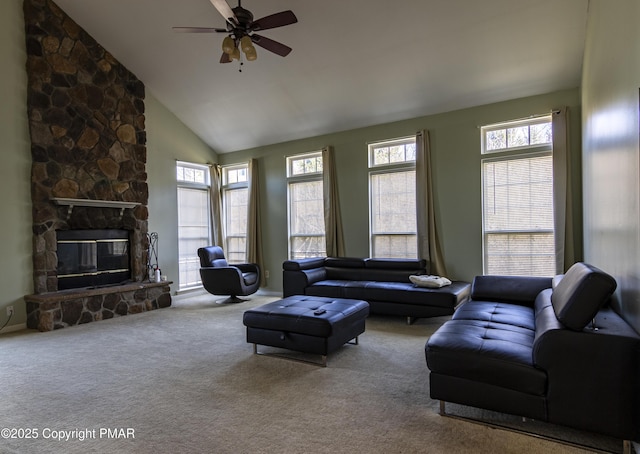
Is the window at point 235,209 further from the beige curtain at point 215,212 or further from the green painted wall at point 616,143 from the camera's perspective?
the green painted wall at point 616,143

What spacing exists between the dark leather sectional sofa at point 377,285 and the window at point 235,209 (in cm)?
228

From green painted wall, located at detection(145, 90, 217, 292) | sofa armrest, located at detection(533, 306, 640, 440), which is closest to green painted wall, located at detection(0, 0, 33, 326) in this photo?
green painted wall, located at detection(145, 90, 217, 292)

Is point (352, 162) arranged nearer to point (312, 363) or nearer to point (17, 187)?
point (312, 363)

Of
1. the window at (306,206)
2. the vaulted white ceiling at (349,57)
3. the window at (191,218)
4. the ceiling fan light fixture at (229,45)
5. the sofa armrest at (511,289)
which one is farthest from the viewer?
the window at (191,218)

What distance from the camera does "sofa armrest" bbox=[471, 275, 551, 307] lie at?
12.0ft

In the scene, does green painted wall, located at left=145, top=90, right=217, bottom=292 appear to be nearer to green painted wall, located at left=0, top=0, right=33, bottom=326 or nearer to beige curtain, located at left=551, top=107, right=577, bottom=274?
green painted wall, located at left=0, top=0, right=33, bottom=326

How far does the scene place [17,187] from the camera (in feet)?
16.3

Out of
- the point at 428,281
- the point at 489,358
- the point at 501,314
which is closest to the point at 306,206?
the point at 428,281

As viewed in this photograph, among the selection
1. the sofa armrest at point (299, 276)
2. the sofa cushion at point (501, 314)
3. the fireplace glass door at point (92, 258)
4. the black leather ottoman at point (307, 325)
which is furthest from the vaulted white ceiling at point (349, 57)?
the black leather ottoman at point (307, 325)

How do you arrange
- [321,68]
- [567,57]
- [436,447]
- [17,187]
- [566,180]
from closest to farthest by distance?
[436,447]
[567,57]
[566,180]
[17,187]
[321,68]

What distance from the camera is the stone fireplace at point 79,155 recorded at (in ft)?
16.8

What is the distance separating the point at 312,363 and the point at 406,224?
10.4 ft

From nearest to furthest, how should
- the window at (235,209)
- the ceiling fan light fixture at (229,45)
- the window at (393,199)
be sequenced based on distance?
the ceiling fan light fixture at (229,45) → the window at (393,199) → the window at (235,209)

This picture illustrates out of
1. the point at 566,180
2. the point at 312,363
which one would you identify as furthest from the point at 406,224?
the point at 312,363
